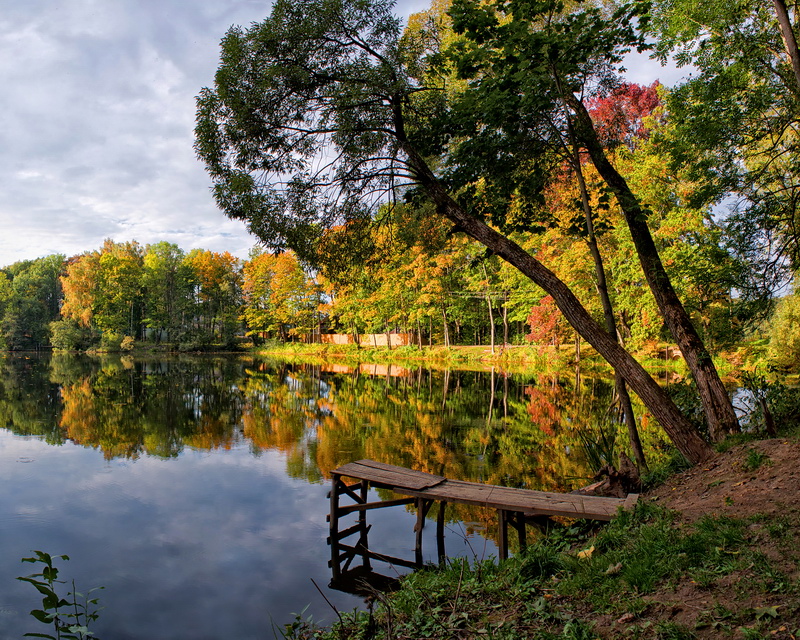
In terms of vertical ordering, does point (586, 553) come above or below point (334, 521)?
above

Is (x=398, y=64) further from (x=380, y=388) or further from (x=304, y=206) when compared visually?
(x=380, y=388)

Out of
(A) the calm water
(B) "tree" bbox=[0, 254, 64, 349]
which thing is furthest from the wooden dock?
(B) "tree" bbox=[0, 254, 64, 349]

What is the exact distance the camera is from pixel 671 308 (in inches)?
286

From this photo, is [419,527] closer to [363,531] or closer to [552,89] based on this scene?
[363,531]

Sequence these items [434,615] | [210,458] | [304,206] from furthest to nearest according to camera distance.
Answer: [210,458] → [304,206] → [434,615]

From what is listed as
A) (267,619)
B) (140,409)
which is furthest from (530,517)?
(140,409)

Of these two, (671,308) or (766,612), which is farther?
(671,308)

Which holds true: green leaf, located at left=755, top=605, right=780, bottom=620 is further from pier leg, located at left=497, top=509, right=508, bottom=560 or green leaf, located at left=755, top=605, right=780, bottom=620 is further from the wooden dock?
pier leg, located at left=497, top=509, right=508, bottom=560

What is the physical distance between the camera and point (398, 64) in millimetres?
7758

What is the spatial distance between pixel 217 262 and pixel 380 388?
1463 inches

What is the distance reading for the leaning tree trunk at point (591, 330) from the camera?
6555 mm

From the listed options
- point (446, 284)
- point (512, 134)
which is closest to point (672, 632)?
point (512, 134)

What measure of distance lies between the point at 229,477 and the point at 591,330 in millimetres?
8273

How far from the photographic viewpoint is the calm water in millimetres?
6215
